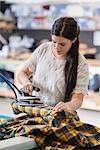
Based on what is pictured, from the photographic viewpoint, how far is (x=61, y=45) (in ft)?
6.45

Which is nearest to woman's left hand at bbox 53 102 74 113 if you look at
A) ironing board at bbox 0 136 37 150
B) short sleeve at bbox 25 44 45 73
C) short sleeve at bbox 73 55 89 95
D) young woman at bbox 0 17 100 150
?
young woman at bbox 0 17 100 150

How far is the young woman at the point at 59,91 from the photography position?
1634 millimetres

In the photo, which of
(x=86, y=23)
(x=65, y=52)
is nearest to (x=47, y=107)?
(x=65, y=52)

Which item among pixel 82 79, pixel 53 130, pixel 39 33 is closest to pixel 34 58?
pixel 82 79

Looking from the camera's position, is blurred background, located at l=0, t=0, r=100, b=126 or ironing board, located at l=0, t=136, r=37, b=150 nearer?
ironing board, located at l=0, t=136, r=37, b=150

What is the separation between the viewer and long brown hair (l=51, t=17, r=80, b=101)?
193 cm

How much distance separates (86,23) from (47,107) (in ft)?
8.42

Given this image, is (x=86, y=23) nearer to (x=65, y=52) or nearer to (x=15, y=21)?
(x=15, y=21)

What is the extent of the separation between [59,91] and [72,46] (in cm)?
24

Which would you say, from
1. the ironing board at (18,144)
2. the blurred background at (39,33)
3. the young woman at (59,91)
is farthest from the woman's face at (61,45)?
the blurred background at (39,33)

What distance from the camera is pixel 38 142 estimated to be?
162cm

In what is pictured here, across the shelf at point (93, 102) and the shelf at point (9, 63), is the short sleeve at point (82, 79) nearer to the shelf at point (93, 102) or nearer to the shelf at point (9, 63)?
Result: the shelf at point (93, 102)

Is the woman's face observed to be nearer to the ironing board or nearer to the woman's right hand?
the woman's right hand

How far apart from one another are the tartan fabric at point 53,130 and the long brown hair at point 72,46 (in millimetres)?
200
